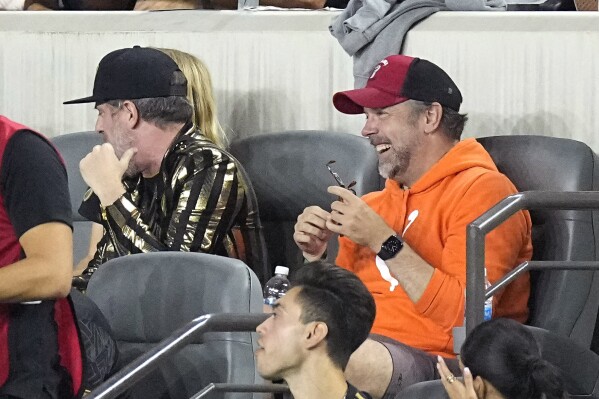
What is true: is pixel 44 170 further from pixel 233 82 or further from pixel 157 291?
pixel 233 82

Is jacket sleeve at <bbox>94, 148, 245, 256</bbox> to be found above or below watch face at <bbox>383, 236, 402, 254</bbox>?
below

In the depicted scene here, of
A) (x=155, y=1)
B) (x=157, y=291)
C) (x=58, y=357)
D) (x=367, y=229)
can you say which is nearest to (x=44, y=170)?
(x=58, y=357)

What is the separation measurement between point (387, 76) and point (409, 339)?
0.83m

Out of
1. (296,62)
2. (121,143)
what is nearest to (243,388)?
(121,143)

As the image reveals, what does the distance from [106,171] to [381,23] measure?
3.75 feet

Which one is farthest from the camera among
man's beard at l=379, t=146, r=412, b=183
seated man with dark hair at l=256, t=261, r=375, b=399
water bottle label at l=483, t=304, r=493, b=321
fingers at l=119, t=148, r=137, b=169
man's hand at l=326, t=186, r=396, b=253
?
fingers at l=119, t=148, r=137, b=169

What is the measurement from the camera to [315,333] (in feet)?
9.05

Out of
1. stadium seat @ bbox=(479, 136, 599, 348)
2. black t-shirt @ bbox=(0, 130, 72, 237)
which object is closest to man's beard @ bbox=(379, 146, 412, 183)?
stadium seat @ bbox=(479, 136, 599, 348)

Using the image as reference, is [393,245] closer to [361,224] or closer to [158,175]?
[361,224]

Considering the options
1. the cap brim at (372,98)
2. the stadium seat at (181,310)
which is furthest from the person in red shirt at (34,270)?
the cap brim at (372,98)

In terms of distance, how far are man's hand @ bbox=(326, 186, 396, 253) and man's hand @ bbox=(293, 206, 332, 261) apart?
126 mm

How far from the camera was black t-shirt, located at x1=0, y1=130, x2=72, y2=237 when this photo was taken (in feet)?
8.56

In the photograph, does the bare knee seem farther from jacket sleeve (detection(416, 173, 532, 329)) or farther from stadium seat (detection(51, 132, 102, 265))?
stadium seat (detection(51, 132, 102, 265))

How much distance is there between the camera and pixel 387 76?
12.8ft
